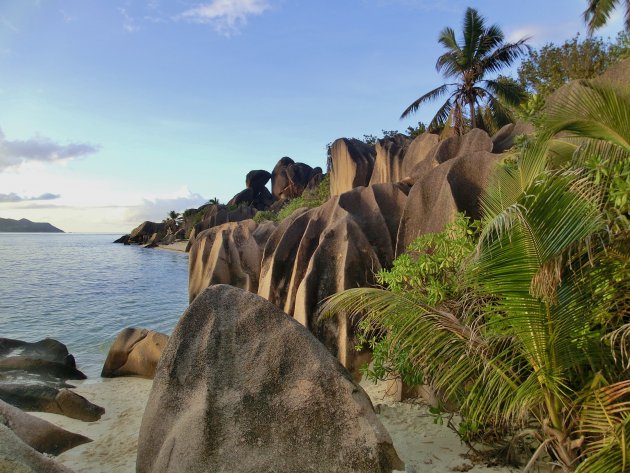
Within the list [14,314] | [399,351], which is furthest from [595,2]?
[14,314]

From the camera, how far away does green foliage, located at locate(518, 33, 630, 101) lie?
755 inches

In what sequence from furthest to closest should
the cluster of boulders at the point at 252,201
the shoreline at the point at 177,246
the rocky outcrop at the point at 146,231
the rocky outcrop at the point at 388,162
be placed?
the rocky outcrop at the point at 146,231, the shoreline at the point at 177,246, the cluster of boulders at the point at 252,201, the rocky outcrop at the point at 388,162

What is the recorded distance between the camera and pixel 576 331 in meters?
3.91

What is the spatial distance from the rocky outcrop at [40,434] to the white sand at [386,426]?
0.53ft

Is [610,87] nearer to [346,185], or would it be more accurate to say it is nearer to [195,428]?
[195,428]

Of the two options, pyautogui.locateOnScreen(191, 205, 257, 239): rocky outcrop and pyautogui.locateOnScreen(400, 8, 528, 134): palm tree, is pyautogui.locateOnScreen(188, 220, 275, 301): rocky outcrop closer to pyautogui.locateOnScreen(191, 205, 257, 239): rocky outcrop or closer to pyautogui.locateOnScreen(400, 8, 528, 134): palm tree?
pyautogui.locateOnScreen(400, 8, 528, 134): palm tree

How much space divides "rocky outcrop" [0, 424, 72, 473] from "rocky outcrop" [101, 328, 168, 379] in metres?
7.31

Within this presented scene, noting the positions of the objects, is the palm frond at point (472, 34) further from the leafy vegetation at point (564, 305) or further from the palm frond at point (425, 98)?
the leafy vegetation at point (564, 305)

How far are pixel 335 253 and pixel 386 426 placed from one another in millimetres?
3794

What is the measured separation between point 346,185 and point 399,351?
14534mm

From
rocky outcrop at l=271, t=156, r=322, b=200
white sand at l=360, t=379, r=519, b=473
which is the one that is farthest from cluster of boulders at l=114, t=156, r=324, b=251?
white sand at l=360, t=379, r=519, b=473

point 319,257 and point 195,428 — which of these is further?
point 319,257

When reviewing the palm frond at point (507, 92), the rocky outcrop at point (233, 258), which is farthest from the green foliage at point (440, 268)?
the palm frond at point (507, 92)

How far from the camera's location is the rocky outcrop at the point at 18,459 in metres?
3.10
